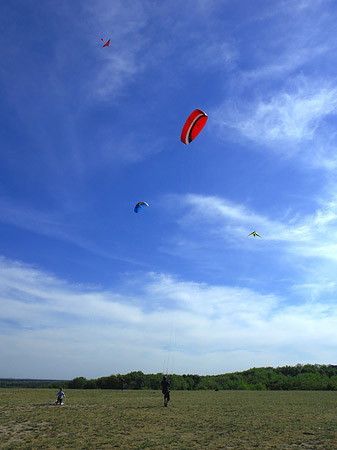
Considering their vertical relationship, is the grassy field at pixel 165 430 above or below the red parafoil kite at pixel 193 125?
below

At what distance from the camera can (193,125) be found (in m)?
21.9

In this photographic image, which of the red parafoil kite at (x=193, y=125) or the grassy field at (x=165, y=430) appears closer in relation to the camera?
the grassy field at (x=165, y=430)

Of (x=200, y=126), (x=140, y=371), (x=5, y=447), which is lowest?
(x=5, y=447)

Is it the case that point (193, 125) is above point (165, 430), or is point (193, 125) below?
above

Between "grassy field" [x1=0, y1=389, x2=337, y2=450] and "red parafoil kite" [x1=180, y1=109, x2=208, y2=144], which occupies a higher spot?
"red parafoil kite" [x1=180, y1=109, x2=208, y2=144]

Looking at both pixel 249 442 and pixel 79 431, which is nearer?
pixel 249 442

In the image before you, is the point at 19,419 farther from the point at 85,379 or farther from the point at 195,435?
the point at 85,379

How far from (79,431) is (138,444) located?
3471 mm

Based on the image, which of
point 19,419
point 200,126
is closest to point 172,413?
point 19,419

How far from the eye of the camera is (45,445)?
10.4 m

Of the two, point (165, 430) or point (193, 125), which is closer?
point (165, 430)

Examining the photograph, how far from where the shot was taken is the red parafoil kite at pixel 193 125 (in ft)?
70.3

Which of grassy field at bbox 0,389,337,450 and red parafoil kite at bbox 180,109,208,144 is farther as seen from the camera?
red parafoil kite at bbox 180,109,208,144

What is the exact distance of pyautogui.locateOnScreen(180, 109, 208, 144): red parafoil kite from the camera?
21.4 m
